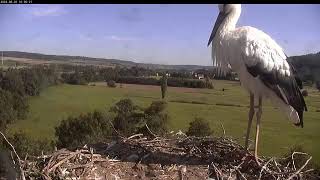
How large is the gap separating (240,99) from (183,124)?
8.64ft

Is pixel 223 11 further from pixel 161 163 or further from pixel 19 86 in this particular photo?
pixel 19 86

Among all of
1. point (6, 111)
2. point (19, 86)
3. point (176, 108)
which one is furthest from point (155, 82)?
→ point (176, 108)

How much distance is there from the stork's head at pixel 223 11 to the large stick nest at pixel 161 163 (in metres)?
0.93

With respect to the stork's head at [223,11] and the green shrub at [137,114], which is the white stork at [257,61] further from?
the green shrub at [137,114]

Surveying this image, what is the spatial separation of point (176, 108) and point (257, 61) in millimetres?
16031

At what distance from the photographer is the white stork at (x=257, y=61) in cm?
346

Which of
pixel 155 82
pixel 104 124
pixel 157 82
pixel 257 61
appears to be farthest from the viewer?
pixel 157 82

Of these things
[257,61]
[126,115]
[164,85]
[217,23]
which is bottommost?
[126,115]

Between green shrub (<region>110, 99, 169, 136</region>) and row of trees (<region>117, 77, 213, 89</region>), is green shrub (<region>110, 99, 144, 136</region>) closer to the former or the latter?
green shrub (<region>110, 99, 169, 136</region>)

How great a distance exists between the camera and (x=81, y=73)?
12.9 m

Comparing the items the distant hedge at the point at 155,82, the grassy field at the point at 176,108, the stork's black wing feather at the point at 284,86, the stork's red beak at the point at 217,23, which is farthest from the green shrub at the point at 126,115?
the stork's black wing feather at the point at 284,86

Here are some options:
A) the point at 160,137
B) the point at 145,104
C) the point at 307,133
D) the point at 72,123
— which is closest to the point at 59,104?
the point at 72,123

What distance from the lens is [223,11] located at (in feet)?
11.8

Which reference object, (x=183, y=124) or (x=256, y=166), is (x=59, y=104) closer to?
(x=183, y=124)
